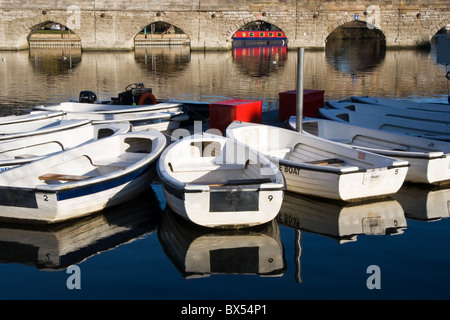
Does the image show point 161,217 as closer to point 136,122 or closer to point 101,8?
point 136,122

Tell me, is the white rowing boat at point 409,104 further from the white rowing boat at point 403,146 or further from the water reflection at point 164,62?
the water reflection at point 164,62

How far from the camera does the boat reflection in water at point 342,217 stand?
7.43 meters

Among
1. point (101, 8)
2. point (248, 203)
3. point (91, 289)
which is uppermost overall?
point (101, 8)

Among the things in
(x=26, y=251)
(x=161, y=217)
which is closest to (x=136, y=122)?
(x=161, y=217)

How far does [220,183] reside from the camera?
25.3 ft

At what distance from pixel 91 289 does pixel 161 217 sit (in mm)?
2273

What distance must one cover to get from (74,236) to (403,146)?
5610 millimetres

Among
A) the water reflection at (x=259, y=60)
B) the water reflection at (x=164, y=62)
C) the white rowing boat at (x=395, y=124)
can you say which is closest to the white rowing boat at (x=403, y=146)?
the white rowing boat at (x=395, y=124)

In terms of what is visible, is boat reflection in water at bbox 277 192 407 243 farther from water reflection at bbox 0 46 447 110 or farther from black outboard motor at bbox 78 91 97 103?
water reflection at bbox 0 46 447 110

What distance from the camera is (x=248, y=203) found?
6852 mm

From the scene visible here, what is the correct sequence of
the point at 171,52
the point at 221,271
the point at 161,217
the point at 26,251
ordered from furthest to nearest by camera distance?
the point at 171,52, the point at 161,217, the point at 26,251, the point at 221,271

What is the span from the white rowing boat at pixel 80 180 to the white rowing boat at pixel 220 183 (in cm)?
52

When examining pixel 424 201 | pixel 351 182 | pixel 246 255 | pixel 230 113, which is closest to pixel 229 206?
pixel 246 255

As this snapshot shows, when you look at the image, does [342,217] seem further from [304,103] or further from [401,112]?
[304,103]
